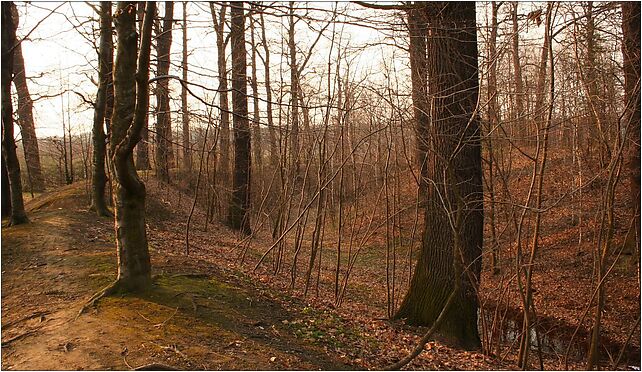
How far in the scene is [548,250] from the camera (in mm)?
13008

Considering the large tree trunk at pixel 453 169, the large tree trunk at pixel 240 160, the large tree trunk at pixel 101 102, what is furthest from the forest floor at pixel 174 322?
the large tree trunk at pixel 240 160

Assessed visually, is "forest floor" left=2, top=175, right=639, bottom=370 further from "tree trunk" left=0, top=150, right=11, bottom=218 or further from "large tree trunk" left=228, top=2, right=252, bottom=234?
"large tree trunk" left=228, top=2, right=252, bottom=234

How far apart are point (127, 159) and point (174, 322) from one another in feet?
5.60

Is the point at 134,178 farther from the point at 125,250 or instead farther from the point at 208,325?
the point at 208,325

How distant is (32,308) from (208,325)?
6.39 feet

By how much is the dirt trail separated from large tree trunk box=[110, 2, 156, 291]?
31cm

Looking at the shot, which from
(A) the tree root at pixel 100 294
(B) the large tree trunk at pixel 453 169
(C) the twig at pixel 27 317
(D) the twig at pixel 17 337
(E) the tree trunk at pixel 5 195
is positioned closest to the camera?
(D) the twig at pixel 17 337

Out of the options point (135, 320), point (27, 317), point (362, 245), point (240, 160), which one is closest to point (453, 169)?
point (362, 245)

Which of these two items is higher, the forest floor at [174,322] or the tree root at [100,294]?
the tree root at [100,294]

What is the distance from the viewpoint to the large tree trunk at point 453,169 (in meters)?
6.44

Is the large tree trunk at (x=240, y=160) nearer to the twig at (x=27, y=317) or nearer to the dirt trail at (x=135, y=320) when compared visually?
the dirt trail at (x=135, y=320)

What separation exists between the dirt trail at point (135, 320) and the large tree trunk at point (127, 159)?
31 cm

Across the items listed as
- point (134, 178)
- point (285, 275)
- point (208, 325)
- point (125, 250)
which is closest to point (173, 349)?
point (208, 325)

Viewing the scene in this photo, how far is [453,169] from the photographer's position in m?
6.55
